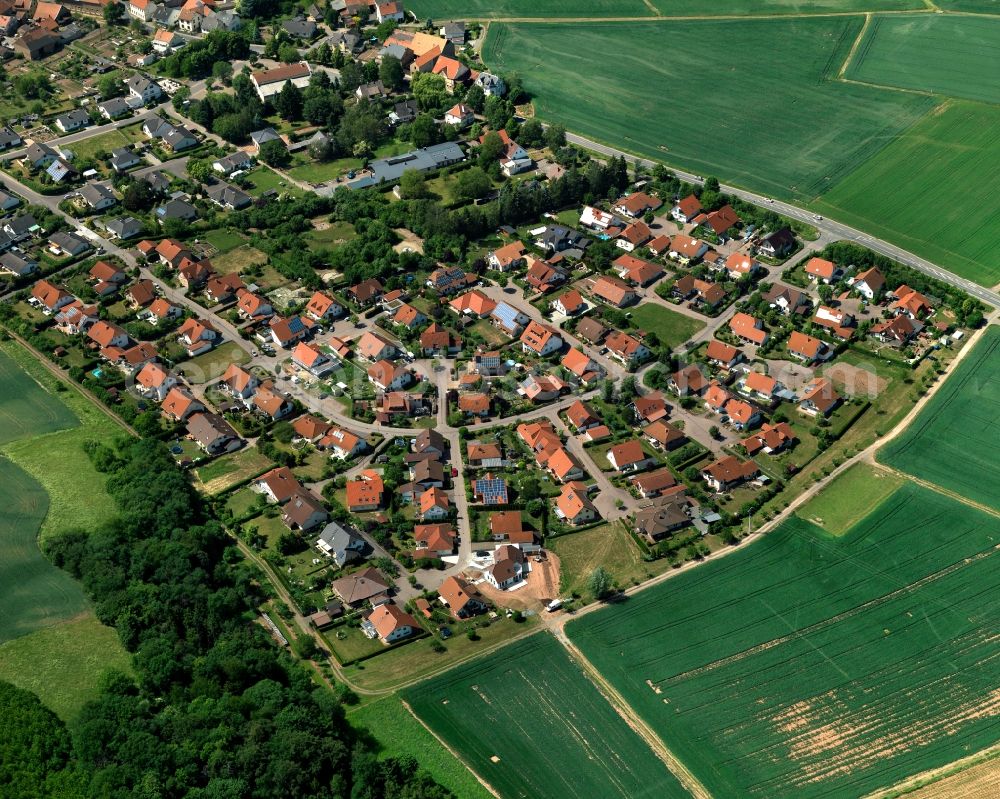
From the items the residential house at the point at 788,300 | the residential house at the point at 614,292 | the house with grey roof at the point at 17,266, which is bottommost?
the house with grey roof at the point at 17,266

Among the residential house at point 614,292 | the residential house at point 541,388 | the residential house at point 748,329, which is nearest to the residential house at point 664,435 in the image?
the residential house at point 541,388

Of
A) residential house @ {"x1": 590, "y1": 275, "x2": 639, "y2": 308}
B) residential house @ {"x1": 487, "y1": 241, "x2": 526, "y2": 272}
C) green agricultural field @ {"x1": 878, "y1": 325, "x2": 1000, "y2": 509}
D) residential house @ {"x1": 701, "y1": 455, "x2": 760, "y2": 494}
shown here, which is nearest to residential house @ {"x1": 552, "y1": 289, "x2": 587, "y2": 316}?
residential house @ {"x1": 590, "y1": 275, "x2": 639, "y2": 308}

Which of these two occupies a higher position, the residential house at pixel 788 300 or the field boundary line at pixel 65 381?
the residential house at pixel 788 300

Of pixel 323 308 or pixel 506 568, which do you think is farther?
pixel 323 308

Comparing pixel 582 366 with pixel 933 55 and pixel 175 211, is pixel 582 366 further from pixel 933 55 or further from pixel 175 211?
pixel 933 55

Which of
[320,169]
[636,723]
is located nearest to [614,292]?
[320,169]

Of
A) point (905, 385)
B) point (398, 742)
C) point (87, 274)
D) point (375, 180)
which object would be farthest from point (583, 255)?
point (398, 742)

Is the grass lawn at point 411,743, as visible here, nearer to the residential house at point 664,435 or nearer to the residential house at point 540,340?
the residential house at point 664,435
